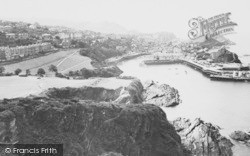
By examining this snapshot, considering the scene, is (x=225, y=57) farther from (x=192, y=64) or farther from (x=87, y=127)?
(x=87, y=127)

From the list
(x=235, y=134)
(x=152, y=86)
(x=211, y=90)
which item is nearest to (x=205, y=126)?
(x=235, y=134)

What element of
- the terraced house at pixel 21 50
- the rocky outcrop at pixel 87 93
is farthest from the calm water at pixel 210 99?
the terraced house at pixel 21 50

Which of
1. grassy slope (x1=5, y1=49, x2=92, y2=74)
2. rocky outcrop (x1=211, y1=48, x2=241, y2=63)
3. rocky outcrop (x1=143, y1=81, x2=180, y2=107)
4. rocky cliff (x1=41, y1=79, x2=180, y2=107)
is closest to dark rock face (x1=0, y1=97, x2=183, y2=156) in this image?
rocky cliff (x1=41, y1=79, x2=180, y2=107)

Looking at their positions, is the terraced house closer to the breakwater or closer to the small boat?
the breakwater

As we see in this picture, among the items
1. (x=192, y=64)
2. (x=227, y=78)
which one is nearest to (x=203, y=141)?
(x=227, y=78)

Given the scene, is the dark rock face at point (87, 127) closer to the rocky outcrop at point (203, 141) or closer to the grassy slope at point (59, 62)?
the rocky outcrop at point (203, 141)

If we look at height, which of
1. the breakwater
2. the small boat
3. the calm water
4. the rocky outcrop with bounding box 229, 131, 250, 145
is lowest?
the rocky outcrop with bounding box 229, 131, 250, 145

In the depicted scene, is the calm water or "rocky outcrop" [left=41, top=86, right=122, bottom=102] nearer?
"rocky outcrop" [left=41, top=86, right=122, bottom=102]

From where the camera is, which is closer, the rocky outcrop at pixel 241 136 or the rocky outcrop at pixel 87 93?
the rocky outcrop at pixel 241 136
